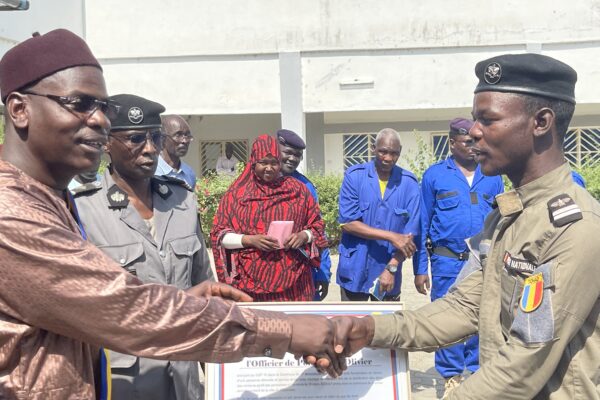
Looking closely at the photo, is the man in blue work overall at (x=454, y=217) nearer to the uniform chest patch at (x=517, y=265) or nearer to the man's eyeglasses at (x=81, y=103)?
Answer: the uniform chest patch at (x=517, y=265)

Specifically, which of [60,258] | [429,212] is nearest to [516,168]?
[60,258]

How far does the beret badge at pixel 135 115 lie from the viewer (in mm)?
3488

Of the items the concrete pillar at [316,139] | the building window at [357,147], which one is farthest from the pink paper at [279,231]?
the building window at [357,147]

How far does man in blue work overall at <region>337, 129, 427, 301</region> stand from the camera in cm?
606

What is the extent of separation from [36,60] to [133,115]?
56.6 inches

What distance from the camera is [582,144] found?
1800 centimetres

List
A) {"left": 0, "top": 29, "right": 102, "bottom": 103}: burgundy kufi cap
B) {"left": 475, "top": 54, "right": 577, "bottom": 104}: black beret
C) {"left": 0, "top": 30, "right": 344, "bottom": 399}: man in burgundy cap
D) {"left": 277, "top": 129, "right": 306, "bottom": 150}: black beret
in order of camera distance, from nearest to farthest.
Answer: {"left": 0, "top": 30, "right": 344, "bottom": 399}: man in burgundy cap, {"left": 0, "top": 29, "right": 102, "bottom": 103}: burgundy kufi cap, {"left": 475, "top": 54, "right": 577, "bottom": 104}: black beret, {"left": 277, "top": 129, "right": 306, "bottom": 150}: black beret

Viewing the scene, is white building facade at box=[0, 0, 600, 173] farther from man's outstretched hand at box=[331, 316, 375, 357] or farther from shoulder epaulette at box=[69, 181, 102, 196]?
man's outstretched hand at box=[331, 316, 375, 357]

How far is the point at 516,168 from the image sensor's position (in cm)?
255

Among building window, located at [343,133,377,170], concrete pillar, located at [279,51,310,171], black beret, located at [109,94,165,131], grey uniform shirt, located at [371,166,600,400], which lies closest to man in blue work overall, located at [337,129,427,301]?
black beret, located at [109,94,165,131]

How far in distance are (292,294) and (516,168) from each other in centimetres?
271

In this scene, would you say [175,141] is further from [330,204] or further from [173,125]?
[330,204]

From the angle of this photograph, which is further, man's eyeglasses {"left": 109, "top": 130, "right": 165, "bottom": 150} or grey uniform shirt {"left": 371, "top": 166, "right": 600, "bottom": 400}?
man's eyeglasses {"left": 109, "top": 130, "right": 165, "bottom": 150}

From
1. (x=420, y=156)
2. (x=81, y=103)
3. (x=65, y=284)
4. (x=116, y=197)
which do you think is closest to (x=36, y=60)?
(x=81, y=103)
